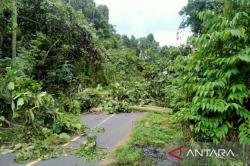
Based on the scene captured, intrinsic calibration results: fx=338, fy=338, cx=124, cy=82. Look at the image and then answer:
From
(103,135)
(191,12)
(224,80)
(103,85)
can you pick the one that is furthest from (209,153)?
(191,12)

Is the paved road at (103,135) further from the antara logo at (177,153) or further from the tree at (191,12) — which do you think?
the tree at (191,12)

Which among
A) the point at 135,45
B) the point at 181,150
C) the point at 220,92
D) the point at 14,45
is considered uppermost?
the point at 135,45

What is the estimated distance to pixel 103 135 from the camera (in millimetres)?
9062

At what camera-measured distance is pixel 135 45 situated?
4009cm

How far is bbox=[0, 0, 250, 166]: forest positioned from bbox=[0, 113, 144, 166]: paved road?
31cm

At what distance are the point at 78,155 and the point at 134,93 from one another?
9072mm

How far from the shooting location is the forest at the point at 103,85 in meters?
5.84

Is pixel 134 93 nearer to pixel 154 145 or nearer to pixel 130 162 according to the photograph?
pixel 154 145

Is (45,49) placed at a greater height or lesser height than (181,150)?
greater

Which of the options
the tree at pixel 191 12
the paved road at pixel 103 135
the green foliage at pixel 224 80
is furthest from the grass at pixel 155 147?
the tree at pixel 191 12

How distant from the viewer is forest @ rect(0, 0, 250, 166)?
5.84 m

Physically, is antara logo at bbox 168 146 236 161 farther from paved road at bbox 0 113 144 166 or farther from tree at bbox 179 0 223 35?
tree at bbox 179 0 223 35

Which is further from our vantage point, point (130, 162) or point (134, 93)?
point (134, 93)

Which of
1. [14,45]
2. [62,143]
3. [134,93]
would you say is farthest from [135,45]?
[62,143]
